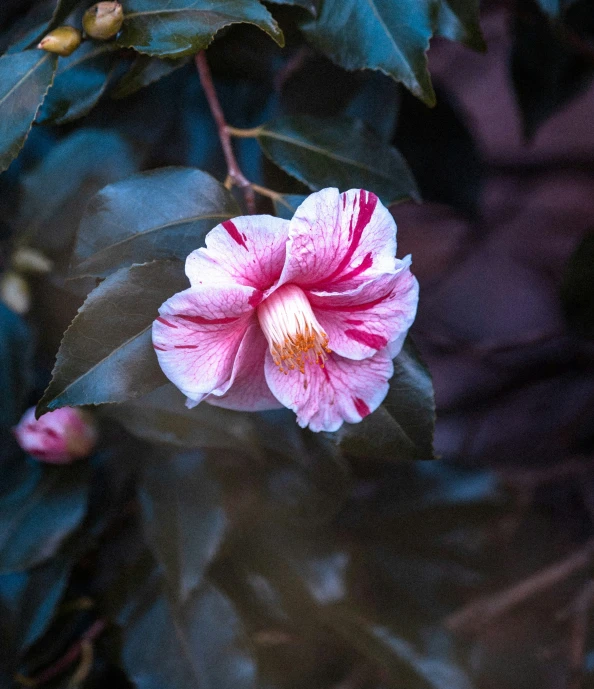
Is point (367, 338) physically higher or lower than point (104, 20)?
lower

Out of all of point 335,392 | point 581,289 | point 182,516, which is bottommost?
point 581,289

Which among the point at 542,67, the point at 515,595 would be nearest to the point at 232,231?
the point at 542,67

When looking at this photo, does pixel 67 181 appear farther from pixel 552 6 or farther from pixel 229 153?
pixel 552 6

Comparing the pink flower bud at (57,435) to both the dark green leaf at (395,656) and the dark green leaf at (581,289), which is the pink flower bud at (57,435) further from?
the dark green leaf at (581,289)

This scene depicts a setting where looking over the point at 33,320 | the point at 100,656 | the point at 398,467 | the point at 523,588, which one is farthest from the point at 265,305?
the point at 523,588

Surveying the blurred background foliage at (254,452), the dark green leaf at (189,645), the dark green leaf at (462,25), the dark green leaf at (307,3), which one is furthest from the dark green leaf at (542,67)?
the dark green leaf at (189,645)

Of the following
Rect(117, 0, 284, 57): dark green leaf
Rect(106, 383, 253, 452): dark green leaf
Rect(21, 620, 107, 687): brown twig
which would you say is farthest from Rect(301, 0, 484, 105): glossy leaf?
Rect(21, 620, 107, 687): brown twig

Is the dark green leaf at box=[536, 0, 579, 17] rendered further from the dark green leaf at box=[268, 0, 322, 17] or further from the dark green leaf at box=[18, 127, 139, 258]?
the dark green leaf at box=[18, 127, 139, 258]
